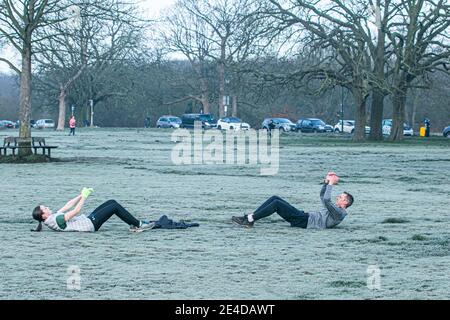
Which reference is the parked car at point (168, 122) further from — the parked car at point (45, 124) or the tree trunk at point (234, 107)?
the parked car at point (45, 124)

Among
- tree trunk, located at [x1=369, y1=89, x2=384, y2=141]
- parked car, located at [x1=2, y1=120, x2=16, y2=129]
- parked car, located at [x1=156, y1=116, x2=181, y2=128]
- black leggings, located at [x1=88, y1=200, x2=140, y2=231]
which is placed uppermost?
tree trunk, located at [x1=369, y1=89, x2=384, y2=141]

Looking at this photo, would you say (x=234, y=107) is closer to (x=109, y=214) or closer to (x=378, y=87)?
(x=378, y=87)

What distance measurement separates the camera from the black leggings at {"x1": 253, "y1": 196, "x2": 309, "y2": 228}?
55.6 feet

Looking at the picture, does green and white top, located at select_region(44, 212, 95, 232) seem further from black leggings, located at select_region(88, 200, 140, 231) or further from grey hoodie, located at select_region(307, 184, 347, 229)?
grey hoodie, located at select_region(307, 184, 347, 229)

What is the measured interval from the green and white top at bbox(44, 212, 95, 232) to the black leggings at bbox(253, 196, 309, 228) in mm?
2753

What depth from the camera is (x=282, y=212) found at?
17016 millimetres

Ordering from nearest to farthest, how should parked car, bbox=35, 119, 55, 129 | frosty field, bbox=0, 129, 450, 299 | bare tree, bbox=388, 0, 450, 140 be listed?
1. frosty field, bbox=0, 129, 450, 299
2. bare tree, bbox=388, 0, 450, 140
3. parked car, bbox=35, 119, 55, 129

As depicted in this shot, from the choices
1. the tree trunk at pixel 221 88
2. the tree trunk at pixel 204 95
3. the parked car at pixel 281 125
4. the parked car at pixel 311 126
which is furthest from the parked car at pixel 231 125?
the tree trunk at pixel 204 95

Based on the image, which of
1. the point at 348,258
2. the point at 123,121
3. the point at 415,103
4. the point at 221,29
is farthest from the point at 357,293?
the point at 123,121

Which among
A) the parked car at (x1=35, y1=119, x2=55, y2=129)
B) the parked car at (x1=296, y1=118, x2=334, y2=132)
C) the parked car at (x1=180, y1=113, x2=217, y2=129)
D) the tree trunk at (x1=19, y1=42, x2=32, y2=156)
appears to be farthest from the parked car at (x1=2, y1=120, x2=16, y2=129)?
the tree trunk at (x1=19, y1=42, x2=32, y2=156)

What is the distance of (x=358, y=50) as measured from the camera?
61531 millimetres

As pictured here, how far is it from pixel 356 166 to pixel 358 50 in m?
24.6

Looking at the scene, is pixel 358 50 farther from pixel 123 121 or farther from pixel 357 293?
pixel 123 121

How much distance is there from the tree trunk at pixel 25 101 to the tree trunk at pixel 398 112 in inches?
1073
